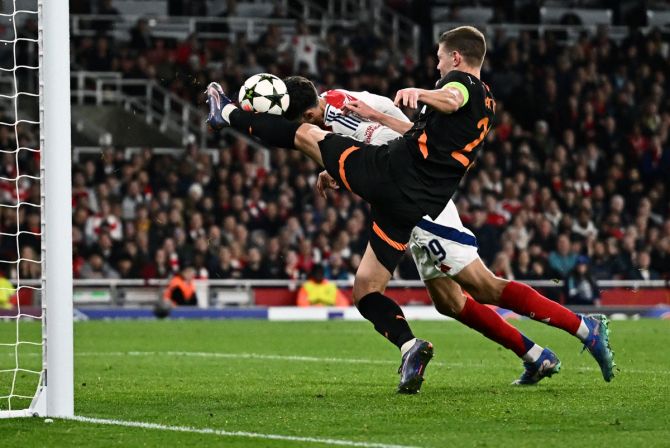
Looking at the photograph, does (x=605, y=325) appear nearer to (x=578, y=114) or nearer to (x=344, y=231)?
(x=344, y=231)

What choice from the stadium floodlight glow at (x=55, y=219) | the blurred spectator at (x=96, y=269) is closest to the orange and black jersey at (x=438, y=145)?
the stadium floodlight glow at (x=55, y=219)

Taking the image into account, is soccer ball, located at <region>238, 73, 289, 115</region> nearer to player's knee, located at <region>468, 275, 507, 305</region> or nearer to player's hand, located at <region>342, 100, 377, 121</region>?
player's hand, located at <region>342, 100, 377, 121</region>

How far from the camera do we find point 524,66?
79.9 ft

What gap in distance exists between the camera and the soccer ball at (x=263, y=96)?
25.4 feet

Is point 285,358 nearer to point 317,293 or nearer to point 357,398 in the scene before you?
point 357,398

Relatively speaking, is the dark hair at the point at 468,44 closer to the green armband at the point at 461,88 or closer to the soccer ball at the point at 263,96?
the green armband at the point at 461,88

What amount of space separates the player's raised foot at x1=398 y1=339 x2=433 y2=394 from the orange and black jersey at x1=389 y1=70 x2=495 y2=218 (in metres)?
0.77

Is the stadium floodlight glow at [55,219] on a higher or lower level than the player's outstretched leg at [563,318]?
higher

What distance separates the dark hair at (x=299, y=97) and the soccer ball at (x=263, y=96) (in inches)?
3.6

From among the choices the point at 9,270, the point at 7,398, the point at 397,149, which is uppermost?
the point at 397,149

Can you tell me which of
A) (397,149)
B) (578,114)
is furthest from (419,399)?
(578,114)

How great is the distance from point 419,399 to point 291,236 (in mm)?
13037

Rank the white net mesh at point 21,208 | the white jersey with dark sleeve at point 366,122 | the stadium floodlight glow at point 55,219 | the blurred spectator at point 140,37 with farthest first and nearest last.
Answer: the blurred spectator at point 140,37 < the white net mesh at point 21,208 < the white jersey with dark sleeve at point 366,122 < the stadium floodlight glow at point 55,219

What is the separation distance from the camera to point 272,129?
7.31 metres
